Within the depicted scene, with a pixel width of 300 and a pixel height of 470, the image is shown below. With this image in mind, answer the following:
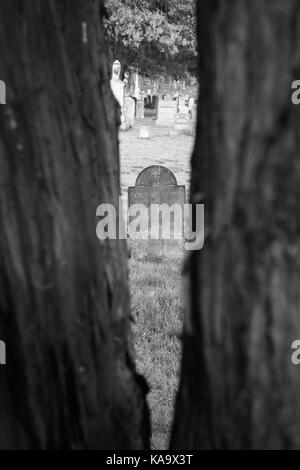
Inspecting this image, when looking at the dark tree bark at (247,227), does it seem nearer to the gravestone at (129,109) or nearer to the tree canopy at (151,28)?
the tree canopy at (151,28)

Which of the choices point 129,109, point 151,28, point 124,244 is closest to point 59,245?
point 124,244

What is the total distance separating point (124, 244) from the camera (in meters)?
1.58

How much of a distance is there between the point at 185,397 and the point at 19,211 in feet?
1.82

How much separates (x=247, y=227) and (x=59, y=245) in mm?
430

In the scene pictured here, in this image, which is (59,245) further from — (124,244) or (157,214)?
(157,214)

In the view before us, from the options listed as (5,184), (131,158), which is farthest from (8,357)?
(131,158)

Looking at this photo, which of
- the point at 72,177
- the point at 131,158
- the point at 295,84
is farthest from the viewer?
the point at 131,158

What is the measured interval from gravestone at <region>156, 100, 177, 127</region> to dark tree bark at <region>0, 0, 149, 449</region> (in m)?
25.8

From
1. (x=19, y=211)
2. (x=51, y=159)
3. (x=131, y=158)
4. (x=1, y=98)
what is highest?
(x=1, y=98)

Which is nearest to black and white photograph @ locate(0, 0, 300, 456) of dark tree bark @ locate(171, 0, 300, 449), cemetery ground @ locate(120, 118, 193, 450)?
dark tree bark @ locate(171, 0, 300, 449)

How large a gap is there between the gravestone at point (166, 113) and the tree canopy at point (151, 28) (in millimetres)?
2786

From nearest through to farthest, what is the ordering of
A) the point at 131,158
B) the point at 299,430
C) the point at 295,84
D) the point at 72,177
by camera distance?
the point at 295,84, the point at 299,430, the point at 72,177, the point at 131,158

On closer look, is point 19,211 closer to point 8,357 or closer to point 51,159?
point 51,159

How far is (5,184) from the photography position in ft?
4.17
